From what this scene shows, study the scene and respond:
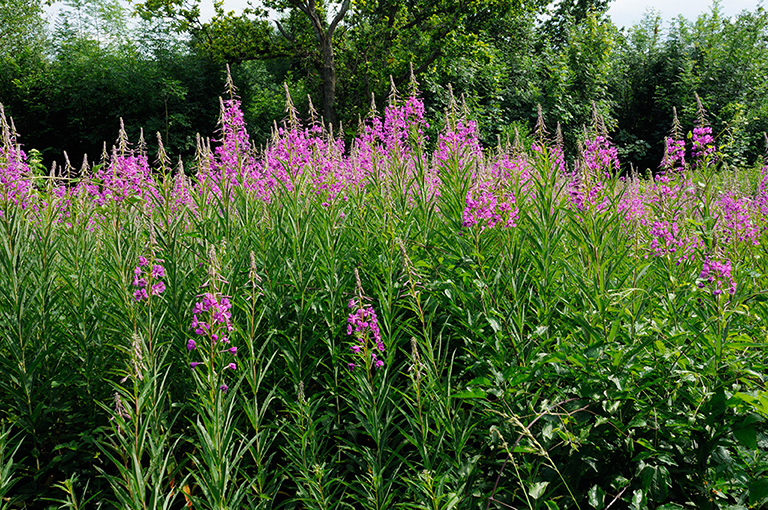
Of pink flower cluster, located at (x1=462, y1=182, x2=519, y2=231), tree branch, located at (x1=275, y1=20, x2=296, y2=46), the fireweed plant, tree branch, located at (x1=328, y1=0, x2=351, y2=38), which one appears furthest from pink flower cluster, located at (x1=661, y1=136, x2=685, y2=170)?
tree branch, located at (x1=275, y1=20, x2=296, y2=46)

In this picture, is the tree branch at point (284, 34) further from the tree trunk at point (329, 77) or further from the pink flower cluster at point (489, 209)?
the pink flower cluster at point (489, 209)

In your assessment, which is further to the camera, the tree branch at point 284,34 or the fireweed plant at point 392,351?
the tree branch at point 284,34

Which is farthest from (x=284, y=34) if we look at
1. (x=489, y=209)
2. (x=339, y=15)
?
(x=489, y=209)

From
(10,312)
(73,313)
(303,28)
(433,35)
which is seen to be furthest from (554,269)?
(303,28)

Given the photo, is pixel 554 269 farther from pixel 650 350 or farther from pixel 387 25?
pixel 387 25

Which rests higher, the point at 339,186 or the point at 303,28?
the point at 303,28

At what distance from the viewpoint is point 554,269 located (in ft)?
8.87

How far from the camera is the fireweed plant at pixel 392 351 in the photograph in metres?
2.08

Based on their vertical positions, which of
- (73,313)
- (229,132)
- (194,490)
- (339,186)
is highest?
(229,132)

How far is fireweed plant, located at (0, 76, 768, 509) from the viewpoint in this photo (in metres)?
2.08

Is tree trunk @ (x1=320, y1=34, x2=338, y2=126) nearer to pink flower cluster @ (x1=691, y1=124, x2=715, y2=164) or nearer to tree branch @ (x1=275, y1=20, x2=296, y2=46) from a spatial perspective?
tree branch @ (x1=275, y1=20, x2=296, y2=46)

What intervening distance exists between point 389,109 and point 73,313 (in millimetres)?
2521

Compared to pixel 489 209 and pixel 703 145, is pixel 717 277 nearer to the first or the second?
pixel 489 209

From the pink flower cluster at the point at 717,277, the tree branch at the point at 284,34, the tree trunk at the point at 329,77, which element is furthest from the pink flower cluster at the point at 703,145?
the tree branch at the point at 284,34
